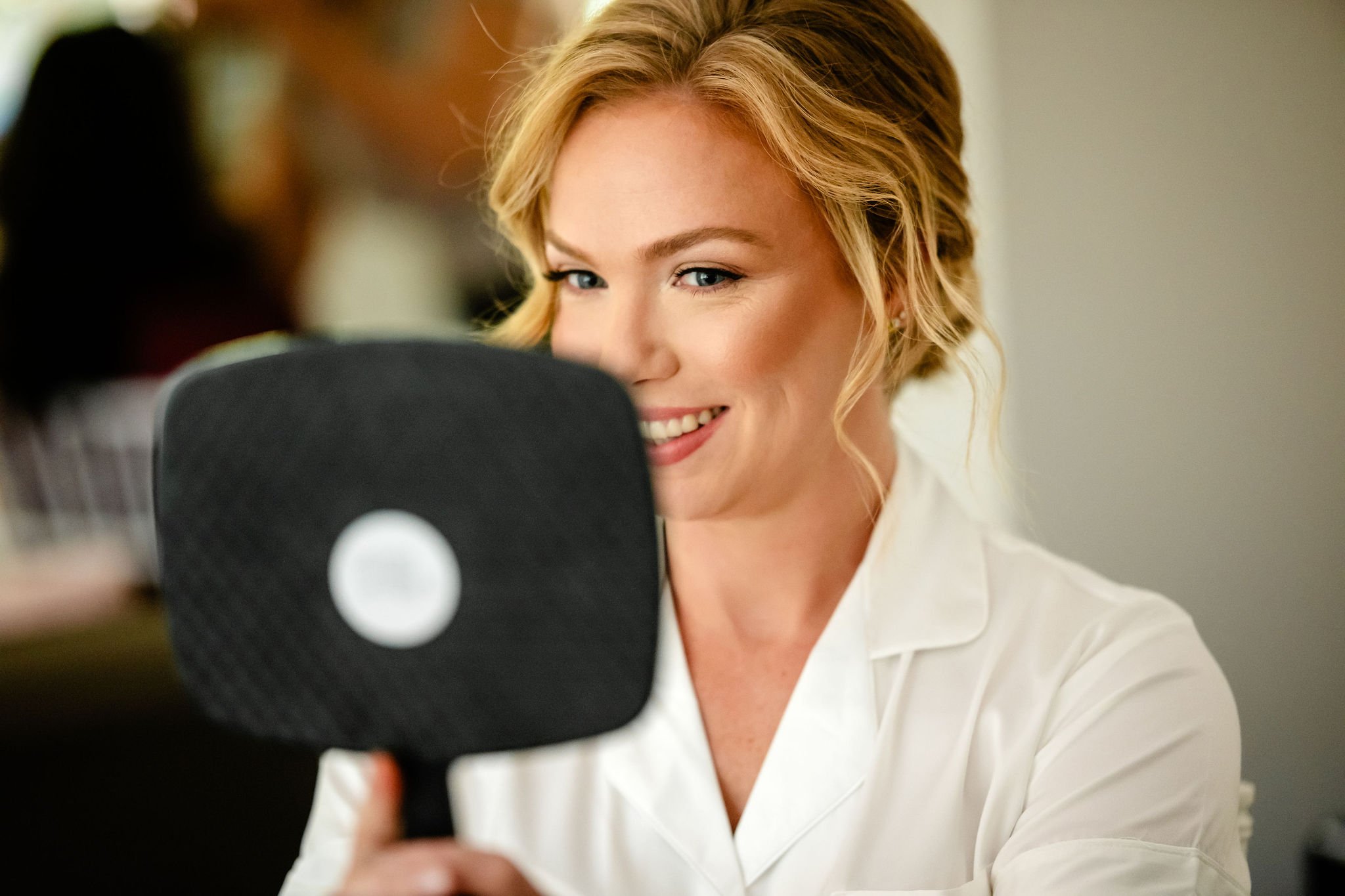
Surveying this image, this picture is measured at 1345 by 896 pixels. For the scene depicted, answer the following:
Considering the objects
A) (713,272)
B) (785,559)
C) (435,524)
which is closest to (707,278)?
(713,272)

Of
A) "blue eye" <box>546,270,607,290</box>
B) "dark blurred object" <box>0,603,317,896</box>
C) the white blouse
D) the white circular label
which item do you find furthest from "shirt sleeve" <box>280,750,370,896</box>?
"dark blurred object" <box>0,603,317,896</box>

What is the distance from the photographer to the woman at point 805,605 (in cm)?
86

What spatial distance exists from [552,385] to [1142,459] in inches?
53.6

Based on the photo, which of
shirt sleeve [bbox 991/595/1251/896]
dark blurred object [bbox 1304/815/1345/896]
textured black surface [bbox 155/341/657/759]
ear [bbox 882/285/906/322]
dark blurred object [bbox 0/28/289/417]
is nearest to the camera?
textured black surface [bbox 155/341/657/759]

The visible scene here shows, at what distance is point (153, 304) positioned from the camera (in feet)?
7.52

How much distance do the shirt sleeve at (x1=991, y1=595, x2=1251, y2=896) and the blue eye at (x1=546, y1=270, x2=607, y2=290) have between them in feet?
1.68

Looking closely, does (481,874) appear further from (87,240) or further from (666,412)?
(87,240)

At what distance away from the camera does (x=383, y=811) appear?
0.41m

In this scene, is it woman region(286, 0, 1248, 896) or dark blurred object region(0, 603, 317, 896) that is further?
dark blurred object region(0, 603, 317, 896)

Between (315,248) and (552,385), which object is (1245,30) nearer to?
(552,385)

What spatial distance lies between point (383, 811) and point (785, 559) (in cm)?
67

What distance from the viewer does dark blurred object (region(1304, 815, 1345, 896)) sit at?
139 cm

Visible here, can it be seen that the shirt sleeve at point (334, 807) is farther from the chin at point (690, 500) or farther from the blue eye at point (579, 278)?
the blue eye at point (579, 278)

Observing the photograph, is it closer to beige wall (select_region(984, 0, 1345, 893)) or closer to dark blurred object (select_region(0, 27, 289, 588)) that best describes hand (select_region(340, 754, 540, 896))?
beige wall (select_region(984, 0, 1345, 893))
